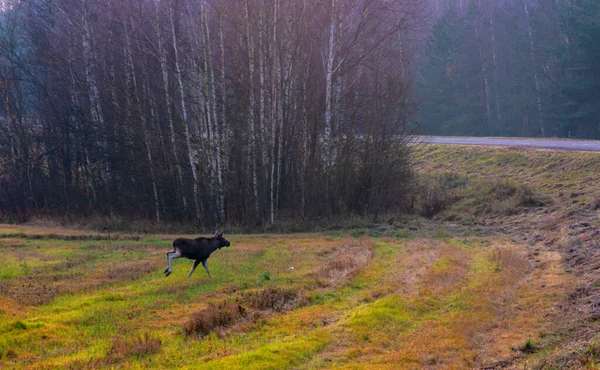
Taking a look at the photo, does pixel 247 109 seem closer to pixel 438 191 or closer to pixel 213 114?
pixel 213 114

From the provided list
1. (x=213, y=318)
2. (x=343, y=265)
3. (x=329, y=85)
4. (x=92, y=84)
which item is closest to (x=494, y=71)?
(x=329, y=85)

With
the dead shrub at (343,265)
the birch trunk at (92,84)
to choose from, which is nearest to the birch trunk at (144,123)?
the birch trunk at (92,84)

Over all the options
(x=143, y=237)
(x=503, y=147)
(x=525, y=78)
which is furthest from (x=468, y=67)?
(x=143, y=237)

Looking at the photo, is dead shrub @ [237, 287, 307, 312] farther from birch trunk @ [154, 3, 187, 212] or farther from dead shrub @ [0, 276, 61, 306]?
birch trunk @ [154, 3, 187, 212]

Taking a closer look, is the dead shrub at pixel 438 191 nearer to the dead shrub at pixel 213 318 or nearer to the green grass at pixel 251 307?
the green grass at pixel 251 307

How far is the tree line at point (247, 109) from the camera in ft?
91.9

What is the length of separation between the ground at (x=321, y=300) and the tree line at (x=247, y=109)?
5819 mm

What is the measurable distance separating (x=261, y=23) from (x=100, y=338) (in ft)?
68.1

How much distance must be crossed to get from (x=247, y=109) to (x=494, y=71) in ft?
147

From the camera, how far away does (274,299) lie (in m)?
12.6

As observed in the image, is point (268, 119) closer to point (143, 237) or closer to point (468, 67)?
point (143, 237)

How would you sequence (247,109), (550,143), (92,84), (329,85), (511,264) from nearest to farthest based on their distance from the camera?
(511,264), (329,85), (247,109), (92,84), (550,143)

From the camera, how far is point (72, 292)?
43.1 feet

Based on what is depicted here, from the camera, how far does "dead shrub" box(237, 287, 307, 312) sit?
1219 centimetres
